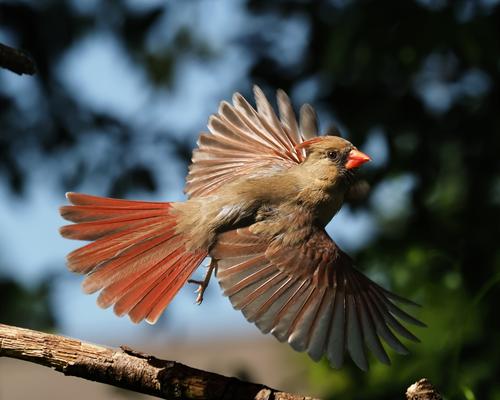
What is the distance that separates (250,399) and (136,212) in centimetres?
110

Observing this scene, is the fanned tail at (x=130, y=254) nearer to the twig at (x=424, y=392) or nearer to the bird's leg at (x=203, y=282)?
the bird's leg at (x=203, y=282)

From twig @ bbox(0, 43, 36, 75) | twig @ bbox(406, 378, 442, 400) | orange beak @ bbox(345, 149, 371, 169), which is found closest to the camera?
twig @ bbox(406, 378, 442, 400)

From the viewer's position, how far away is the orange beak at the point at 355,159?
4.34m

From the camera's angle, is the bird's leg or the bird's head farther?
the bird's head

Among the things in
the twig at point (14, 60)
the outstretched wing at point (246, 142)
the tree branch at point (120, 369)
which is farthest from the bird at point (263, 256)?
the twig at point (14, 60)

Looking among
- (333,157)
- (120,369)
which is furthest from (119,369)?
(333,157)

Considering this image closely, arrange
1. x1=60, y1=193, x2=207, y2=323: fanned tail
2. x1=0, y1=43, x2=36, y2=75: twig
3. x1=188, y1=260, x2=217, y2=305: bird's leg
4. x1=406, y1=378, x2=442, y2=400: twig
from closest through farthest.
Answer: x1=406, y1=378, x2=442, y2=400: twig → x1=0, y1=43, x2=36, y2=75: twig → x1=60, y1=193, x2=207, y2=323: fanned tail → x1=188, y1=260, x2=217, y2=305: bird's leg

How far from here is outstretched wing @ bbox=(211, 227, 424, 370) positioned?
3.82 metres

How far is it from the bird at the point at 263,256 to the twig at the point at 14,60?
584 mm

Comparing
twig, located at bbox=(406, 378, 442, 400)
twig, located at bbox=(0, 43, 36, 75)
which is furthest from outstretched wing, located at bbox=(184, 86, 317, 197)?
twig, located at bbox=(406, 378, 442, 400)

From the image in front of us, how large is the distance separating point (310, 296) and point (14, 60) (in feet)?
4.64

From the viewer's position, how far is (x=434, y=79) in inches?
233

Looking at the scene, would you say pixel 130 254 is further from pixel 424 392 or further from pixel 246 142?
pixel 424 392

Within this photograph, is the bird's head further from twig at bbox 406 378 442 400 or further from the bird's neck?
twig at bbox 406 378 442 400
